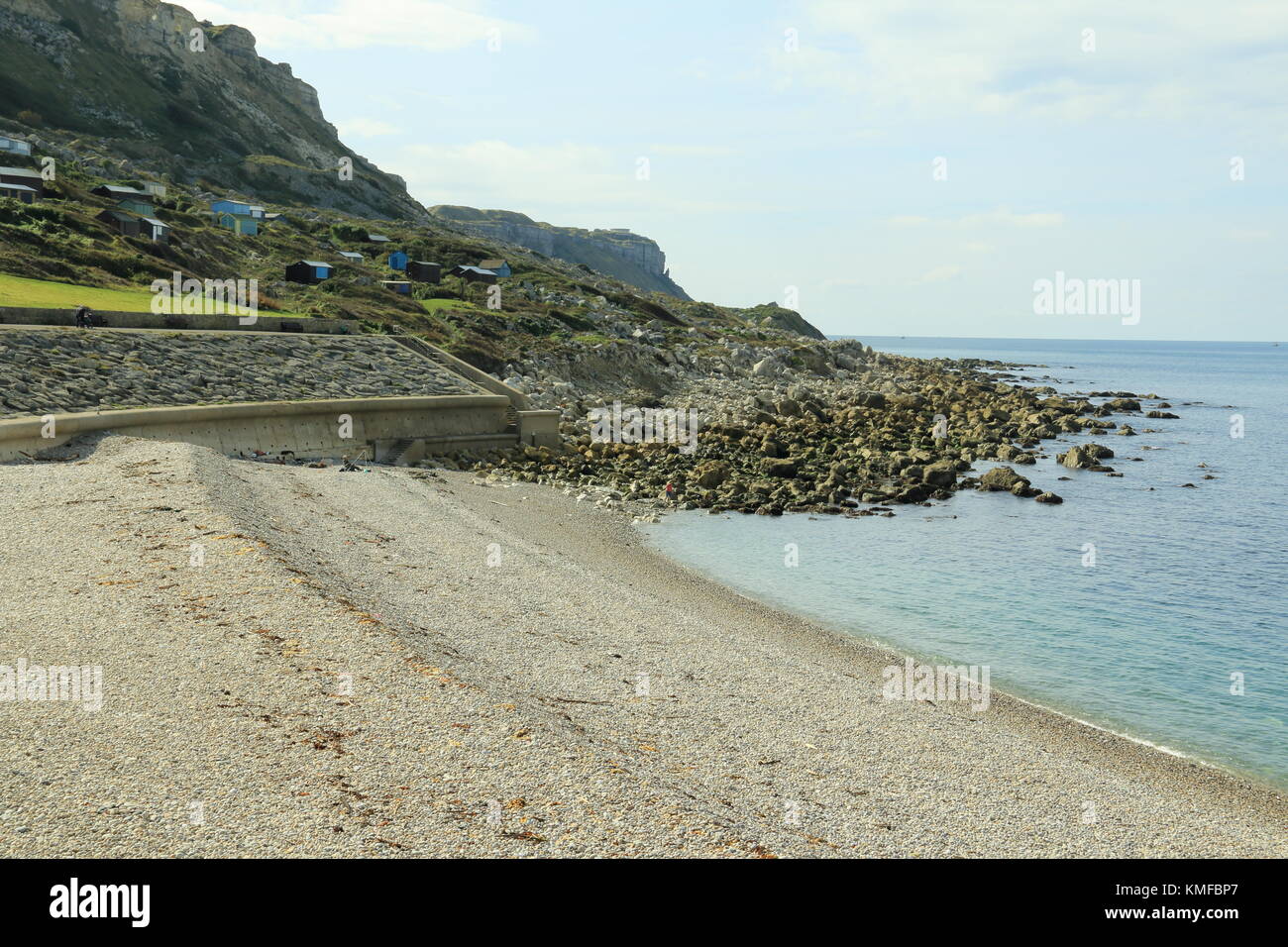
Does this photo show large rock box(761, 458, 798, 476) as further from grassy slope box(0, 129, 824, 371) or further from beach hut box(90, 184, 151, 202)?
beach hut box(90, 184, 151, 202)

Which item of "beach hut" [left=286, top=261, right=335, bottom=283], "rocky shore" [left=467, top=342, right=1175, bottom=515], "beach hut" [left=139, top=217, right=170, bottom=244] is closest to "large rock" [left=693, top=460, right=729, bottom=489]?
"rocky shore" [left=467, top=342, right=1175, bottom=515]

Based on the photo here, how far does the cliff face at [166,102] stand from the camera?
377ft

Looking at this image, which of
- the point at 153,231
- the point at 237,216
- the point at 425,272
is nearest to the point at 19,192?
the point at 153,231

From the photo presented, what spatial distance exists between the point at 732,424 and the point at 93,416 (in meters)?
28.5

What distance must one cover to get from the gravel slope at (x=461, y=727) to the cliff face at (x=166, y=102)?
10148 centimetres

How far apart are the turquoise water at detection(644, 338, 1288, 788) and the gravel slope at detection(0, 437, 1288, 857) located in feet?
6.42

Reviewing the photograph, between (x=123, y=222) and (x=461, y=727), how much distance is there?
60.7 metres

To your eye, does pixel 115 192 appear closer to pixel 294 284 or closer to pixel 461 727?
pixel 294 284

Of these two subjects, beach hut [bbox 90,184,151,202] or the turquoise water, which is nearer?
the turquoise water

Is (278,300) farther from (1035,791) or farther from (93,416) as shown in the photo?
(1035,791)

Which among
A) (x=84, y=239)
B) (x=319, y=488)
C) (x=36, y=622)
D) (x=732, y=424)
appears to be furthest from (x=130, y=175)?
(x=36, y=622)

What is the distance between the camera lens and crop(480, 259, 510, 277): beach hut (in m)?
87.1

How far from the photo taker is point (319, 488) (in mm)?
26391

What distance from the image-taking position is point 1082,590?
83.7ft
